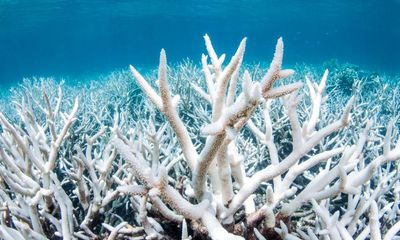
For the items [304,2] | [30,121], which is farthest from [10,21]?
[30,121]

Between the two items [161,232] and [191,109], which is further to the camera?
[191,109]

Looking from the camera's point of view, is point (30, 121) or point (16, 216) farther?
point (30, 121)

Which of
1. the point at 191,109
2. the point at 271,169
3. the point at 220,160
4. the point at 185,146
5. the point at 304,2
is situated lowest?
the point at 271,169

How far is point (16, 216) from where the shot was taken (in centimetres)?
217

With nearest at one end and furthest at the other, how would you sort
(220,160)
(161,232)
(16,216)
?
1. (220,160)
2. (161,232)
3. (16,216)

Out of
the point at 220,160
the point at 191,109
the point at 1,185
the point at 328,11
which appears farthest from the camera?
the point at 328,11

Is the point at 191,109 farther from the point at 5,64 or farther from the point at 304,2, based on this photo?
the point at 5,64

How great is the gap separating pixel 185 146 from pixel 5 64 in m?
199

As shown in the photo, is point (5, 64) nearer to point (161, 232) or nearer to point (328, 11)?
point (328, 11)

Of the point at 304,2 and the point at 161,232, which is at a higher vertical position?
the point at 304,2

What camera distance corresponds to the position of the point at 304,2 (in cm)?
4000

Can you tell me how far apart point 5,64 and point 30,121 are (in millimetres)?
197644

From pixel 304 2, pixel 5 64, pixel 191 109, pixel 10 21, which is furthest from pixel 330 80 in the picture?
pixel 5 64

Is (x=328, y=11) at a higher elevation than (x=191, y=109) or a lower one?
higher
